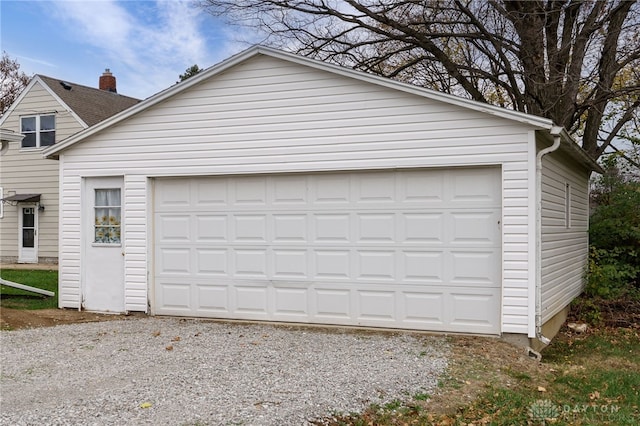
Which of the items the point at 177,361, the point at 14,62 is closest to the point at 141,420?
the point at 177,361

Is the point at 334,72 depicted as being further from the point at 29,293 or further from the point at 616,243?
the point at 29,293

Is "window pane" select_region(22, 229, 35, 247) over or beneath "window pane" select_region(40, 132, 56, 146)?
beneath

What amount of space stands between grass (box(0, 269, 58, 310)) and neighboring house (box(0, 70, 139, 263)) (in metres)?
2.51

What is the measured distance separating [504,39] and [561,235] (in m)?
5.75

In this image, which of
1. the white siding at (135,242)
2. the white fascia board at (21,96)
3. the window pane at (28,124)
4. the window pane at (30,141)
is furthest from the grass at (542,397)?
the white fascia board at (21,96)

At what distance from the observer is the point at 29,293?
11.2 meters

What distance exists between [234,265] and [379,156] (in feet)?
8.88

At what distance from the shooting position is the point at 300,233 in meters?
8.07

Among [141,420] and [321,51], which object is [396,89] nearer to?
[141,420]

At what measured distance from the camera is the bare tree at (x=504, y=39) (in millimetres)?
12125

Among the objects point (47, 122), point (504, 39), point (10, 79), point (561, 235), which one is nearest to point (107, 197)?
point (561, 235)

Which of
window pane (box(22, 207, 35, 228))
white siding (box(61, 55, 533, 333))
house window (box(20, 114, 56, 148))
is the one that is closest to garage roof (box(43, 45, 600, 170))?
white siding (box(61, 55, 533, 333))

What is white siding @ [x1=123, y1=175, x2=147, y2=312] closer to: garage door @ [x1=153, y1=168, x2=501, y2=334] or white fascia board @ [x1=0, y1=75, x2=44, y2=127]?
garage door @ [x1=153, y1=168, x2=501, y2=334]

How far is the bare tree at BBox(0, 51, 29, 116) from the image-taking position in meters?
27.5
